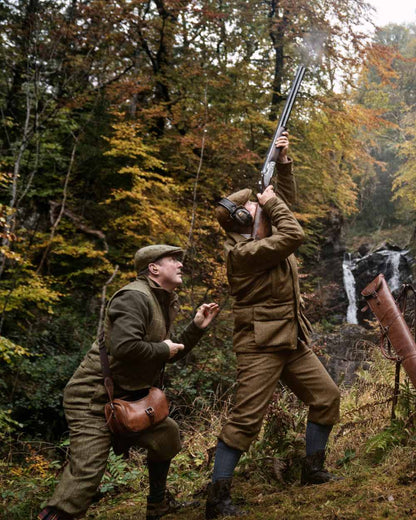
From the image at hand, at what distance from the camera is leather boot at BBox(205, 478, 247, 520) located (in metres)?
3.12

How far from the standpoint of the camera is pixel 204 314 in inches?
135

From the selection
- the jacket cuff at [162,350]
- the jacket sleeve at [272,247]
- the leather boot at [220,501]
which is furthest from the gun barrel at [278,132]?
the leather boot at [220,501]

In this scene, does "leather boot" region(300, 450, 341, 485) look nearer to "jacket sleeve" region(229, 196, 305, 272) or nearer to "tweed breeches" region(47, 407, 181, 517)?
"tweed breeches" region(47, 407, 181, 517)

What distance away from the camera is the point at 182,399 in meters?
7.32

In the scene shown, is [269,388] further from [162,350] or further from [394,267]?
[394,267]

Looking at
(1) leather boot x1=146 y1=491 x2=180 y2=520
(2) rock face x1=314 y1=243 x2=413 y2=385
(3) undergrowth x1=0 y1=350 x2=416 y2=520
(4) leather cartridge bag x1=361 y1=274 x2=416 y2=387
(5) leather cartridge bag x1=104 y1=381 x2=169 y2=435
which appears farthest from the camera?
(2) rock face x1=314 y1=243 x2=413 y2=385

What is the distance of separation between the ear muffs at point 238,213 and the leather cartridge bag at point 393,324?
129 centimetres

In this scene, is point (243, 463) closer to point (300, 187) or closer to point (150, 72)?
point (300, 187)

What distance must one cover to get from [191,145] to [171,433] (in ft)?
31.5

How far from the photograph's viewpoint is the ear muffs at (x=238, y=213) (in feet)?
11.3

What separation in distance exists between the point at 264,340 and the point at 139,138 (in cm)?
912

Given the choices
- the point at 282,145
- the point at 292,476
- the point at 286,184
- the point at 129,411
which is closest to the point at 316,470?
the point at 292,476

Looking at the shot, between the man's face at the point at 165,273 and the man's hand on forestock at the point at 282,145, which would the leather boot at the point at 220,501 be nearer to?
the man's face at the point at 165,273

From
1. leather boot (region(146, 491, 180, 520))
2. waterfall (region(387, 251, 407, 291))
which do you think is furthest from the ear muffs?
waterfall (region(387, 251, 407, 291))
